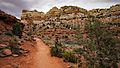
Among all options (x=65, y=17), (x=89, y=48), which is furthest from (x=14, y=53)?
(x=65, y=17)

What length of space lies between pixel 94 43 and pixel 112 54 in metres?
1.51

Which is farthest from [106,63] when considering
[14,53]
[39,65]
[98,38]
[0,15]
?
[0,15]

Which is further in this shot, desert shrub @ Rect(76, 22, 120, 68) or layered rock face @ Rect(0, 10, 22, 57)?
layered rock face @ Rect(0, 10, 22, 57)

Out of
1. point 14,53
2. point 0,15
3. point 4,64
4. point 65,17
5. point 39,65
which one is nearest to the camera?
point 4,64

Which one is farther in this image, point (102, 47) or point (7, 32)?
point (7, 32)

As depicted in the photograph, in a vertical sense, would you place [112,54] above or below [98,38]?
below

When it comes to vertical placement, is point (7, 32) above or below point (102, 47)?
above

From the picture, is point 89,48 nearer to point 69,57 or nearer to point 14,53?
point 69,57

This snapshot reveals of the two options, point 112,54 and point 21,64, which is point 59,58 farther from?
point 112,54

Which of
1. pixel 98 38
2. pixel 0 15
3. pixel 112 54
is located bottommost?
pixel 112 54

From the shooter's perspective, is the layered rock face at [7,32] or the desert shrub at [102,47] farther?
the layered rock face at [7,32]

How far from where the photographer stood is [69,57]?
66.5ft

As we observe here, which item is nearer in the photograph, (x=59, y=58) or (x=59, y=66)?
(x=59, y=66)

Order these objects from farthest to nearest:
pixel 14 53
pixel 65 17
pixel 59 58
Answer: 1. pixel 65 17
2. pixel 59 58
3. pixel 14 53
